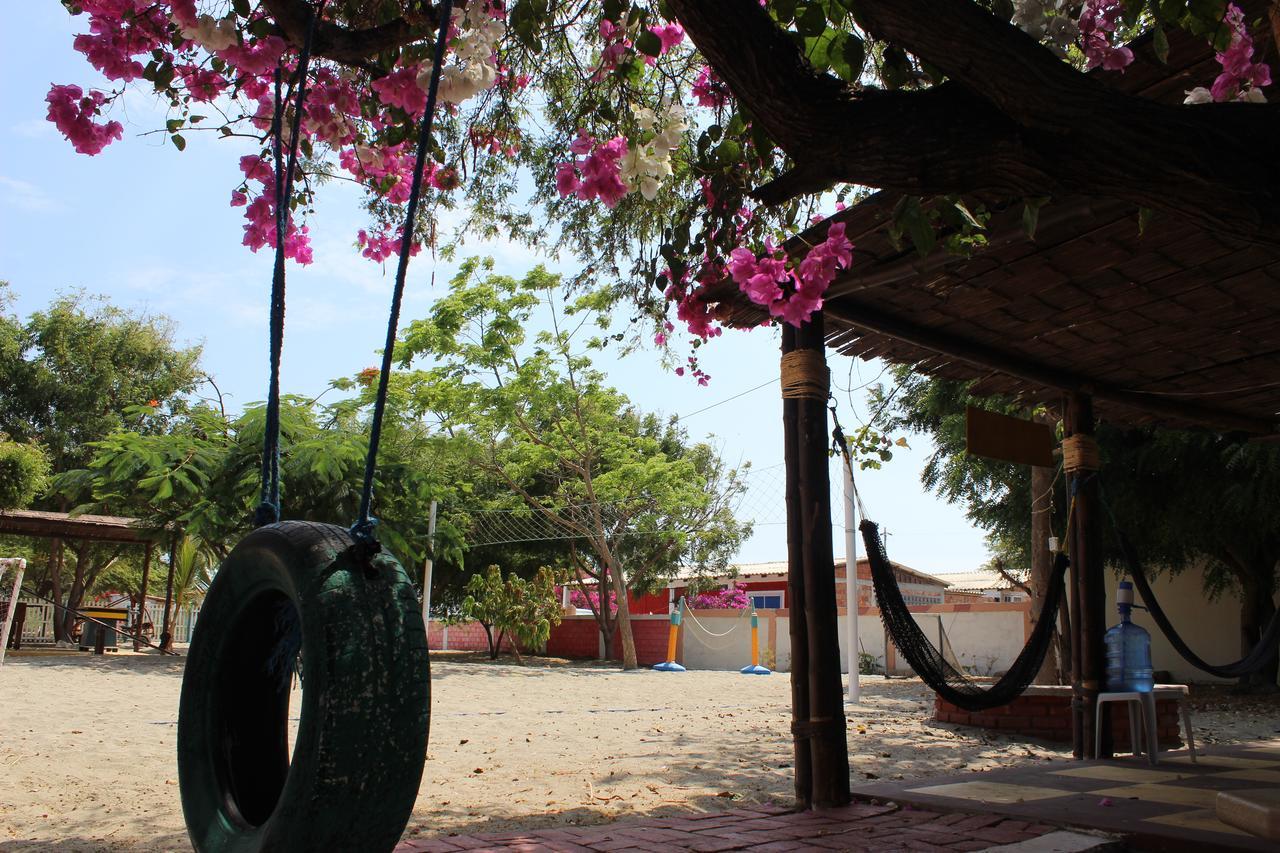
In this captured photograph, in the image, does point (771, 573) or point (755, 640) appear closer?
point (755, 640)

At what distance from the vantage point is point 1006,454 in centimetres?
463

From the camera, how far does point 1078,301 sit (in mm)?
3803

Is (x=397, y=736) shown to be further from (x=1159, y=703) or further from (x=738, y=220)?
(x=1159, y=703)

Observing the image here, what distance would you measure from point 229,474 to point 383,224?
23.8 ft

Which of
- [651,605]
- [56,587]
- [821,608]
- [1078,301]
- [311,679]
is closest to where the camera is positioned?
[311,679]

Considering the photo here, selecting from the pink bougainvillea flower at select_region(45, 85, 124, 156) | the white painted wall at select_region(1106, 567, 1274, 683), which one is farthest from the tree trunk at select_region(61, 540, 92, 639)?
the white painted wall at select_region(1106, 567, 1274, 683)

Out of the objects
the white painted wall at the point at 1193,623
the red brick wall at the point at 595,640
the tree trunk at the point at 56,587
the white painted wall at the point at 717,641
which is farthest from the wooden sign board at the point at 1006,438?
the tree trunk at the point at 56,587

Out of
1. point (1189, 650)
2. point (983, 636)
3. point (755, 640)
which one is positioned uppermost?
point (1189, 650)

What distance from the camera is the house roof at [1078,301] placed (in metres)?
3.14

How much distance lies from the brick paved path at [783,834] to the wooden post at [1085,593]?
6.51 ft

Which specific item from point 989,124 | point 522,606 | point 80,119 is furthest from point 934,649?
point 522,606

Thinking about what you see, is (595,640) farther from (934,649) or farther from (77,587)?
(934,649)

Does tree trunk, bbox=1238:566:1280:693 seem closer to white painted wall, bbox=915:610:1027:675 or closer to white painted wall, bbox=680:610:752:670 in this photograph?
white painted wall, bbox=915:610:1027:675

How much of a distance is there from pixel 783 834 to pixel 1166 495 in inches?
346
